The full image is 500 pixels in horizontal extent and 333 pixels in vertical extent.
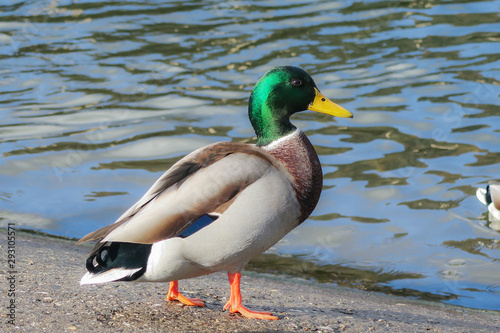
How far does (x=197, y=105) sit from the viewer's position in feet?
31.8

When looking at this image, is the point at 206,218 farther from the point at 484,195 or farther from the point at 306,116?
the point at 306,116

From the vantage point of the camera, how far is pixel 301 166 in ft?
13.4

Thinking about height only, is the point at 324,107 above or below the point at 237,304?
above

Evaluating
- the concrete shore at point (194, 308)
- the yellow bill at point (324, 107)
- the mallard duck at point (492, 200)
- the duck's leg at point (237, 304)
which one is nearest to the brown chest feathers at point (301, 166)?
the yellow bill at point (324, 107)

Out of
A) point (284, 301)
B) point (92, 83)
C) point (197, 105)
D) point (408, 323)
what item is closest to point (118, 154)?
point (197, 105)

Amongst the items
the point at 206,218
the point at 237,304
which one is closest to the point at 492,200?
the point at 237,304

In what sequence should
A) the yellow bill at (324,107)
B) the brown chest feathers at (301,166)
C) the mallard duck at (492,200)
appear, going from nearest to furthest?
the brown chest feathers at (301,166) < the yellow bill at (324,107) < the mallard duck at (492,200)

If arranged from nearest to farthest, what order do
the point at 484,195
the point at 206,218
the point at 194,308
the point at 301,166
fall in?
the point at 206,218
the point at 301,166
the point at 194,308
the point at 484,195

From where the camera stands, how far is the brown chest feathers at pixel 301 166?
13.2 ft

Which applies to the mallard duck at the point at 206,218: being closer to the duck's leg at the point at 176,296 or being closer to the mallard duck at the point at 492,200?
the duck's leg at the point at 176,296

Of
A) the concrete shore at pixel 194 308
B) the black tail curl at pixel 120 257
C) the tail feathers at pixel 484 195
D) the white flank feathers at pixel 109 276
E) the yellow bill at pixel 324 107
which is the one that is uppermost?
the yellow bill at pixel 324 107

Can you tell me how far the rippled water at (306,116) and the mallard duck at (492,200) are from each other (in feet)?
0.24

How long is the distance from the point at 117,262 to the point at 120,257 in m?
0.03

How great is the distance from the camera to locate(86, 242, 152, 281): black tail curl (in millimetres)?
3797
